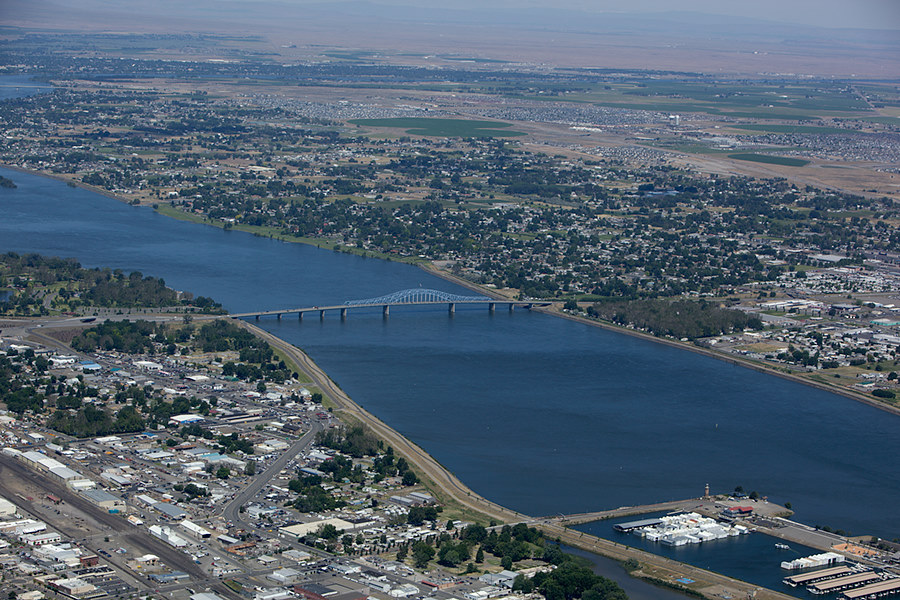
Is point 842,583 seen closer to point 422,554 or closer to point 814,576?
point 814,576

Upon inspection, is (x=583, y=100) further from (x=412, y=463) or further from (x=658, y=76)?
(x=412, y=463)

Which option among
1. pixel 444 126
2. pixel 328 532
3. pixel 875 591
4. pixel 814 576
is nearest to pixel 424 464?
pixel 328 532

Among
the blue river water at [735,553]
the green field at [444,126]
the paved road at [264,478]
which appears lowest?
the blue river water at [735,553]

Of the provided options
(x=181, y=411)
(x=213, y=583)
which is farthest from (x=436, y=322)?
(x=213, y=583)

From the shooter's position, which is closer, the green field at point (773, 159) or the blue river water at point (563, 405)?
the blue river water at point (563, 405)

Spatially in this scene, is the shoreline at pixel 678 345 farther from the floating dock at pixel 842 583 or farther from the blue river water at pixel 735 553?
the floating dock at pixel 842 583

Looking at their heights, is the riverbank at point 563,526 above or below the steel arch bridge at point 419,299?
below

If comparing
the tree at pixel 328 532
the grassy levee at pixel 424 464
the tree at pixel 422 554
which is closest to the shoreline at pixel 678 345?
the grassy levee at pixel 424 464
